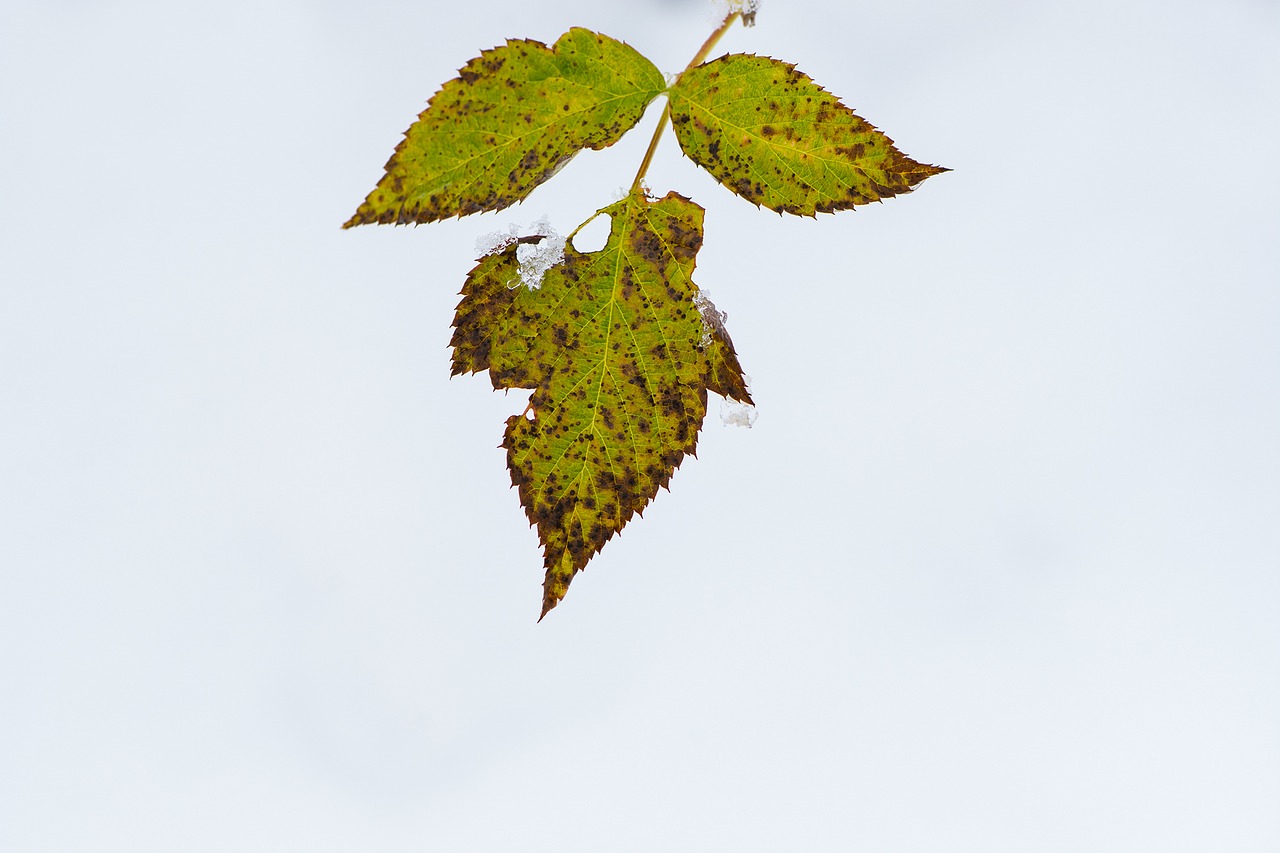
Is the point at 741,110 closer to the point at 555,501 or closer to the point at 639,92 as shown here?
the point at 639,92

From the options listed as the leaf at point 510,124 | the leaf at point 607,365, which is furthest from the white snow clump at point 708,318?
the leaf at point 510,124

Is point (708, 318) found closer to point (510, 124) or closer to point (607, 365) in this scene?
point (607, 365)

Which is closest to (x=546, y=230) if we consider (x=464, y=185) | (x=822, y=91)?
(x=464, y=185)

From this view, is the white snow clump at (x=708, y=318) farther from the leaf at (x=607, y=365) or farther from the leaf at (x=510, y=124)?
→ the leaf at (x=510, y=124)

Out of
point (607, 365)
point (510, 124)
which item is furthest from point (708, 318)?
point (510, 124)

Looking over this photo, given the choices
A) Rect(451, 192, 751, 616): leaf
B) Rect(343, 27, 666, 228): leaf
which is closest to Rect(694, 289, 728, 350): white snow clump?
Rect(451, 192, 751, 616): leaf

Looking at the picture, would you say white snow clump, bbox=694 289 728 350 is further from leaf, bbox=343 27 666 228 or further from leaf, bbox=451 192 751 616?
leaf, bbox=343 27 666 228
